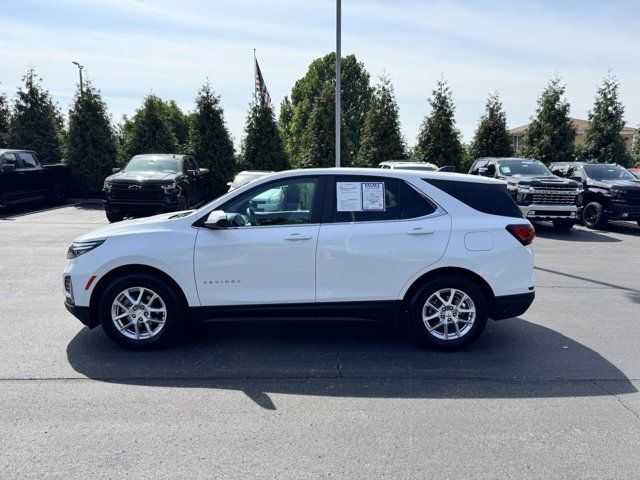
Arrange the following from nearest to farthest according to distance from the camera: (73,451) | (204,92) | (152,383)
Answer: (73,451)
(152,383)
(204,92)

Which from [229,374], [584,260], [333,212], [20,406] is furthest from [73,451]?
[584,260]

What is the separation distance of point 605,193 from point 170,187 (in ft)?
39.6

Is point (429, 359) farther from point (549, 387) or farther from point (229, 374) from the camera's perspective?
point (229, 374)

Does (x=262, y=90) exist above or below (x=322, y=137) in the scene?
above

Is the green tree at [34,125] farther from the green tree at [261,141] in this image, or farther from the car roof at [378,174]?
the car roof at [378,174]

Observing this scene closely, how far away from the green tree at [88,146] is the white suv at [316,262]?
60.9ft

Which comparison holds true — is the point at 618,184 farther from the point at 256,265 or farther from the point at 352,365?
the point at 256,265

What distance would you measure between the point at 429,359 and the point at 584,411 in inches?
56.0

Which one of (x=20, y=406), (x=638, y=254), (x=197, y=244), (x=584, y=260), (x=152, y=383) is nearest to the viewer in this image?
(x=20, y=406)

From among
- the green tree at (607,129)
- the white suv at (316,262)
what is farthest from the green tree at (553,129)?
the white suv at (316,262)

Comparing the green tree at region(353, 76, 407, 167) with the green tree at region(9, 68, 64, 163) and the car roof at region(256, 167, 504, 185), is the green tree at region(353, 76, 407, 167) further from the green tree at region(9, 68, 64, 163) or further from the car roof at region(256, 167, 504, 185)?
the car roof at region(256, 167, 504, 185)

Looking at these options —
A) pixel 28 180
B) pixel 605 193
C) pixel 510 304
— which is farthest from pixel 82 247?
pixel 28 180

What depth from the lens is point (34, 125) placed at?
75.3 ft

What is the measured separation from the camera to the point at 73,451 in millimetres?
3412
